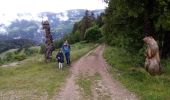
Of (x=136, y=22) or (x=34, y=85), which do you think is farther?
(x=136, y=22)

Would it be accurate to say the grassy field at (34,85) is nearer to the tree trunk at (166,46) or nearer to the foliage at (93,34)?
the tree trunk at (166,46)

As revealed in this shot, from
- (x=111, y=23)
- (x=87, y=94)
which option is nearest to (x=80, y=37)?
(x=111, y=23)

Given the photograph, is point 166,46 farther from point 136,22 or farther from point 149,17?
point 149,17

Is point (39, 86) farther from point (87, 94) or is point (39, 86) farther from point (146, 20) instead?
point (146, 20)

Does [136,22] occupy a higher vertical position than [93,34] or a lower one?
higher

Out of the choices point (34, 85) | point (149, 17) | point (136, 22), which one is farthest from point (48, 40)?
A: point (34, 85)

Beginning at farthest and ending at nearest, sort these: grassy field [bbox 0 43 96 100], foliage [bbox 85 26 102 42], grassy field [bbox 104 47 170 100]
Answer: foliage [bbox 85 26 102 42], grassy field [bbox 0 43 96 100], grassy field [bbox 104 47 170 100]

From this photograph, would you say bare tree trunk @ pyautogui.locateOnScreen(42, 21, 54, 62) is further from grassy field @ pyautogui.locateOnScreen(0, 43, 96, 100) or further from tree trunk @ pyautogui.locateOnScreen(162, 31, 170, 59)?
tree trunk @ pyautogui.locateOnScreen(162, 31, 170, 59)

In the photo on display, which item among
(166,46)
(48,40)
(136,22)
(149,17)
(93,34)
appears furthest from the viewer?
(93,34)

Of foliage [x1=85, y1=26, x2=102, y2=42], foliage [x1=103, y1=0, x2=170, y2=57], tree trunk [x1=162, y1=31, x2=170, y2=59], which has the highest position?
foliage [x1=103, y1=0, x2=170, y2=57]

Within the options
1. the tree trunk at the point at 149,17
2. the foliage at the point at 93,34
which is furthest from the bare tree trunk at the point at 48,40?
the foliage at the point at 93,34

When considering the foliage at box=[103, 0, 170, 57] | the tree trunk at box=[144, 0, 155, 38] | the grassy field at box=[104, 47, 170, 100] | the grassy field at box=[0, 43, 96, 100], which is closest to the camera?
the grassy field at box=[104, 47, 170, 100]

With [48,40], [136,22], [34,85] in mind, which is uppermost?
[136,22]

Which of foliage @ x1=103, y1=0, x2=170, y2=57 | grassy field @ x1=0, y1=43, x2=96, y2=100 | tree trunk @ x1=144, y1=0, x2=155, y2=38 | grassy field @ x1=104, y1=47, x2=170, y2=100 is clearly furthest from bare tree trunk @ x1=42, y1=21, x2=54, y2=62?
grassy field @ x1=104, y1=47, x2=170, y2=100
